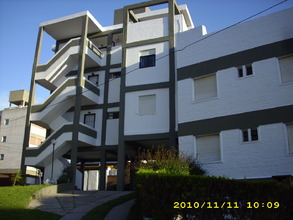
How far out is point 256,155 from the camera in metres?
16.4

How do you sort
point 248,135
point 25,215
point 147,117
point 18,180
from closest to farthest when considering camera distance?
1. point 25,215
2. point 248,135
3. point 147,117
4. point 18,180

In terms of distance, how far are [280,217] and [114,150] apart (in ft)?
61.0

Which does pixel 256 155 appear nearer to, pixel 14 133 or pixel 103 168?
pixel 103 168

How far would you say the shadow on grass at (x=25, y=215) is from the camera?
37.9 feet

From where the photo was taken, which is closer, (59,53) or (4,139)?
(59,53)

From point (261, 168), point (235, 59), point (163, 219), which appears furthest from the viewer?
point (235, 59)

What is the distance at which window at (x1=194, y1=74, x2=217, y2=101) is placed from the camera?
744 inches

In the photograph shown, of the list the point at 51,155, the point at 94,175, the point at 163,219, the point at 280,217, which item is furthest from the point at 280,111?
the point at 94,175

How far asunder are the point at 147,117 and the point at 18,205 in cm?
1100

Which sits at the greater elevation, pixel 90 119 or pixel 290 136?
pixel 90 119

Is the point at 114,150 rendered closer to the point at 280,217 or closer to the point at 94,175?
the point at 94,175

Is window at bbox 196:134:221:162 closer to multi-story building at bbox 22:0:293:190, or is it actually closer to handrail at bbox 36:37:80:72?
multi-story building at bbox 22:0:293:190

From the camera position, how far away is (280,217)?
919cm

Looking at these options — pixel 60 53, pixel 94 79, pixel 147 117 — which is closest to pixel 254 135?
pixel 147 117
